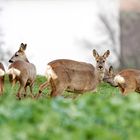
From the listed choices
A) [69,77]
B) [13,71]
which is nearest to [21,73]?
[13,71]

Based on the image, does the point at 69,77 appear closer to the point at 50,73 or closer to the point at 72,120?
the point at 50,73

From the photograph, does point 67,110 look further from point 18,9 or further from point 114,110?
point 18,9

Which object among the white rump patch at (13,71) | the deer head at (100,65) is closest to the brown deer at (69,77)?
the deer head at (100,65)

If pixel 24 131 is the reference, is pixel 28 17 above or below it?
above

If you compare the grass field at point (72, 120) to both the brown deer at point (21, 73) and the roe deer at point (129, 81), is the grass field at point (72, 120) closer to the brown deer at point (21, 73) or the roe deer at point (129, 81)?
the roe deer at point (129, 81)

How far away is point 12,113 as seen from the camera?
25.3ft

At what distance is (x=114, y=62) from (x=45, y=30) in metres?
3.84

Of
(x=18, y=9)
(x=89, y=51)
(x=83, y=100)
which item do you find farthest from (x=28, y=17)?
(x=83, y=100)

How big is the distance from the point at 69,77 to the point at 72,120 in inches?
357

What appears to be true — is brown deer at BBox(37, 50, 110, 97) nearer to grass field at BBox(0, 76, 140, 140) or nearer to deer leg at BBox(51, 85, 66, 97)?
deer leg at BBox(51, 85, 66, 97)

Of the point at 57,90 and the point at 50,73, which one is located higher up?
the point at 50,73

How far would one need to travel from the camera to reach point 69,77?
16.6m

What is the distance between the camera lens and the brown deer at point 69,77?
648 inches

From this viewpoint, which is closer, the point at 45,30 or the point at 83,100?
the point at 83,100
